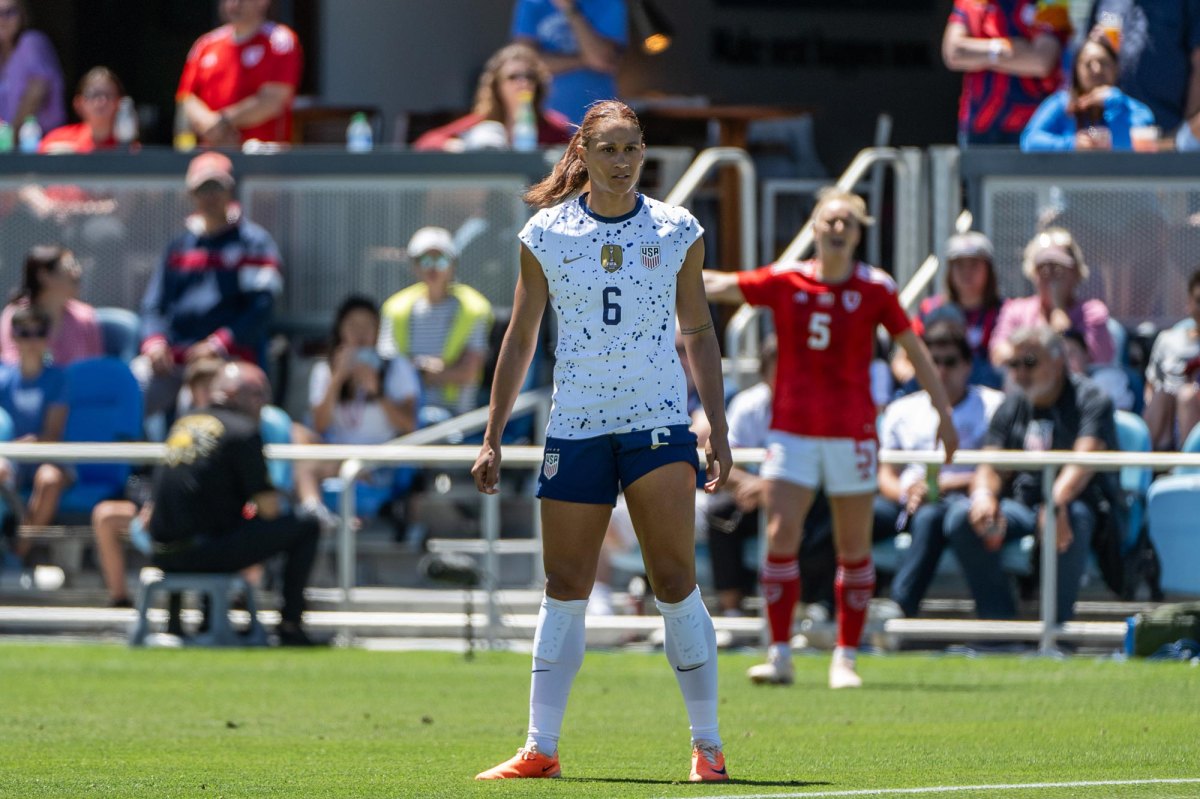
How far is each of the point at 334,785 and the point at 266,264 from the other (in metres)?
7.71

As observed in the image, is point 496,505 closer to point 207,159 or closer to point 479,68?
point 207,159

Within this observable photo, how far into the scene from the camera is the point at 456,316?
13.7 meters

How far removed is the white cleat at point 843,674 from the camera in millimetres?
10046

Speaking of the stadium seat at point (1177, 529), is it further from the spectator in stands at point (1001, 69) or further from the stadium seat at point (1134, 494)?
the spectator in stands at point (1001, 69)

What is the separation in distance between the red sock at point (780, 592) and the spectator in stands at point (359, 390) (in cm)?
366

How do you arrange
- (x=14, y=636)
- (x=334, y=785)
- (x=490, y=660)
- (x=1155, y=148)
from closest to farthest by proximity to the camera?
(x=334, y=785)
(x=490, y=660)
(x=14, y=636)
(x=1155, y=148)

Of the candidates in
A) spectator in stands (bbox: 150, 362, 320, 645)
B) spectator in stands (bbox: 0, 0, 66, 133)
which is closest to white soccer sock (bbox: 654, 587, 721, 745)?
spectator in stands (bbox: 150, 362, 320, 645)

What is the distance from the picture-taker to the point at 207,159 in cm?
1402

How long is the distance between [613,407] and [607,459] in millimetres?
153

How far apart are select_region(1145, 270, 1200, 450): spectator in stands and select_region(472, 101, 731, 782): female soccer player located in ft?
20.2

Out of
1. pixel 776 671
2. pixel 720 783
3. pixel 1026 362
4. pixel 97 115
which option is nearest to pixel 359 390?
pixel 97 115

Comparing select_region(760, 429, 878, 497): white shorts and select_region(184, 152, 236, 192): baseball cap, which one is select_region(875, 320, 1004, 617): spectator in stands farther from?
select_region(184, 152, 236, 192): baseball cap

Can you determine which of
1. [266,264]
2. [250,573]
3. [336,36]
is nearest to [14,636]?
[250,573]

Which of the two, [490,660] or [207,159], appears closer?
[490,660]
